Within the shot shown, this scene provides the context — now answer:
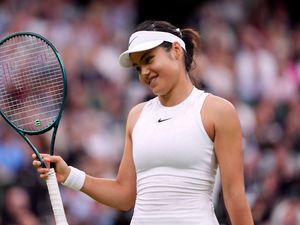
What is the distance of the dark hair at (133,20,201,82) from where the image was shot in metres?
5.84

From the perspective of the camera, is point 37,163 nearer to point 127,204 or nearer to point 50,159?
point 50,159

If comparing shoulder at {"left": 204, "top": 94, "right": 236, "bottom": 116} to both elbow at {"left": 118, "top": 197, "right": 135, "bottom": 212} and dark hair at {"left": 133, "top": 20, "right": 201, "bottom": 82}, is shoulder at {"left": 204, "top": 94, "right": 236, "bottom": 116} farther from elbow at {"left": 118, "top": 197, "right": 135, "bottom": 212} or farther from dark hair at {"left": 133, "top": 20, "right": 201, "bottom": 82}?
elbow at {"left": 118, "top": 197, "right": 135, "bottom": 212}

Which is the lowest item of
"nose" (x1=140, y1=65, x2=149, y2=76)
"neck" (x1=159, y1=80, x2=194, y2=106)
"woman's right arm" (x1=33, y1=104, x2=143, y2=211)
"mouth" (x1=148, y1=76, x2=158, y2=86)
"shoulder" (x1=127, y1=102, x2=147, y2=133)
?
"woman's right arm" (x1=33, y1=104, x2=143, y2=211)

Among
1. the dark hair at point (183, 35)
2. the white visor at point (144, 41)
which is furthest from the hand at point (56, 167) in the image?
the dark hair at point (183, 35)

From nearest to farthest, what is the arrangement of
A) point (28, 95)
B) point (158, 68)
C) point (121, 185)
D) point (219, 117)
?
point (219, 117), point (158, 68), point (121, 185), point (28, 95)

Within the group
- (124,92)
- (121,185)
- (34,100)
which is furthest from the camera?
(124,92)

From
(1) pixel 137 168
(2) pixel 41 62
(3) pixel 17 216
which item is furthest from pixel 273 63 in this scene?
(1) pixel 137 168

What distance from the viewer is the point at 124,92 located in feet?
38.8

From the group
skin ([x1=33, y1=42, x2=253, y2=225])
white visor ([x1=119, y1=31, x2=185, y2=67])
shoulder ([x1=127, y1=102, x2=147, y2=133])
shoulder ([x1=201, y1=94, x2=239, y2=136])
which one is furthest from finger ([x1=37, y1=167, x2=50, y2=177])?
shoulder ([x1=201, y1=94, x2=239, y2=136])

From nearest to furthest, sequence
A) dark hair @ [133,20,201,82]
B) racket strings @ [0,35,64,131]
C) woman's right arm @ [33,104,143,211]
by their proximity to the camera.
A: 1. dark hair @ [133,20,201,82]
2. woman's right arm @ [33,104,143,211]
3. racket strings @ [0,35,64,131]

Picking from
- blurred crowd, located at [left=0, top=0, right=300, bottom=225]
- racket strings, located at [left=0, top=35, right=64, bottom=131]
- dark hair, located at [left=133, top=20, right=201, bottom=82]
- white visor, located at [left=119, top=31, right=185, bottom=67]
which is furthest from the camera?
blurred crowd, located at [left=0, top=0, right=300, bottom=225]

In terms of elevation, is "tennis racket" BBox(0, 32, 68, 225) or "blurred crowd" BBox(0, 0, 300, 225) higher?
"tennis racket" BBox(0, 32, 68, 225)

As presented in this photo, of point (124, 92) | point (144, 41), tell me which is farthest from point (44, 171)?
point (124, 92)

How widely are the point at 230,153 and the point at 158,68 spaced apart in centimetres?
56
